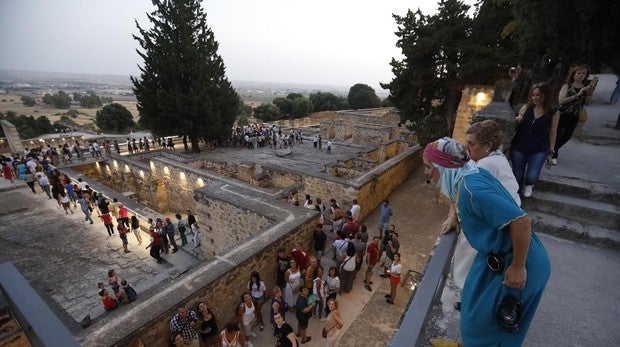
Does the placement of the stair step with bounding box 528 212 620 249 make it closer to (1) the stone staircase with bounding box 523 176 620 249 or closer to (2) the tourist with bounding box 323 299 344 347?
(1) the stone staircase with bounding box 523 176 620 249

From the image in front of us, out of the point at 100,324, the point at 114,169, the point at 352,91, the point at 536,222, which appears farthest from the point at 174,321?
the point at 352,91

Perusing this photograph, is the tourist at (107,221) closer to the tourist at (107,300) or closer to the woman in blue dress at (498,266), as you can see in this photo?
the tourist at (107,300)

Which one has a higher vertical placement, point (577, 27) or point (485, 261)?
point (577, 27)

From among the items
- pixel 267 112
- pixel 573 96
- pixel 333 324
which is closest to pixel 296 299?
pixel 333 324

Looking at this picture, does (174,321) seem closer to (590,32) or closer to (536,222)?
(536,222)

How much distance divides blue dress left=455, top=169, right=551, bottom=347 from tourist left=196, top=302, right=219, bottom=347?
457 cm

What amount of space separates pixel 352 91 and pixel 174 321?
1967 inches

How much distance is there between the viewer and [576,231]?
146 inches

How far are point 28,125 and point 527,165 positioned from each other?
46859mm

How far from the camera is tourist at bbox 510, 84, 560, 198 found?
3.83 m

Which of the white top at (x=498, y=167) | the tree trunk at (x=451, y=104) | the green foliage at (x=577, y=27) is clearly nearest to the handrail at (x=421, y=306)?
the white top at (x=498, y=167)

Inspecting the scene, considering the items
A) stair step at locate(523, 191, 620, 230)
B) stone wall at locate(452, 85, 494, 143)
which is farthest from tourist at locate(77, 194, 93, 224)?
stone wall at locate(452, 85, 494, 143)

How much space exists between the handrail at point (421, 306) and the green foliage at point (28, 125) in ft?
147

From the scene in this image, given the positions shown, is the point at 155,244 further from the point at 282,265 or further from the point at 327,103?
the point at 327,103
